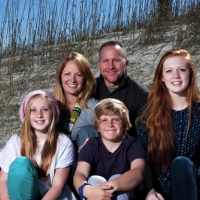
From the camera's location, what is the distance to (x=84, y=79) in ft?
10.5

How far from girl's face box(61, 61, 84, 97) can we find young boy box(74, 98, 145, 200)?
1.44 ft

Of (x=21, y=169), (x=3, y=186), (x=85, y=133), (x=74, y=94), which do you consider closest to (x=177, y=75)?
(x=85, y=133)

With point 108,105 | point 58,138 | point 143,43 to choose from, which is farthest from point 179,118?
point 143,43

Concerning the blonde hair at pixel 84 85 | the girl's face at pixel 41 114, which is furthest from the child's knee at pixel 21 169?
the blonde hair at pixel 84 85

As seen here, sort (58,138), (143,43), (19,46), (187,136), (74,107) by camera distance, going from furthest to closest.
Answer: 1. (19,46)
2. (143,43)
3. (74,107)
4. (58,138)
5. (187,136)

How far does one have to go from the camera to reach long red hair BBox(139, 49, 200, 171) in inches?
105

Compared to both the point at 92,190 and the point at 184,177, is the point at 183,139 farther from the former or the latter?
the point at 92,190

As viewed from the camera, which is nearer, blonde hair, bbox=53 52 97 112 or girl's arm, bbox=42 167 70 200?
girl's arm, bbox=42 167 70 200

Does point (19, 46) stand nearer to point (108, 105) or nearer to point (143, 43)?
point (143, 43)

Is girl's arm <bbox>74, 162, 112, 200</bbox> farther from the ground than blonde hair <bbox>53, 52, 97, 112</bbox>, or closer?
closer

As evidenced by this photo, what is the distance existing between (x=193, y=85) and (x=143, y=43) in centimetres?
327

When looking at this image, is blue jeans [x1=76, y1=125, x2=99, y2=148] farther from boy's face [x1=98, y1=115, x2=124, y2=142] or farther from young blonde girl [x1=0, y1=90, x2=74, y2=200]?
boy's face [x1=98, y1=115, x2=124, y2=142]

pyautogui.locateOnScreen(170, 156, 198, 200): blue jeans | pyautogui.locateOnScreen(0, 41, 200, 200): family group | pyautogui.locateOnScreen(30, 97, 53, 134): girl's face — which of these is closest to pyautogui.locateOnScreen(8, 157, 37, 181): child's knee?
pyautogui.locateOnScreen(0, 41, 200, 200): family group

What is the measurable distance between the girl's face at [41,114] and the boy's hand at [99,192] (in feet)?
1.92
